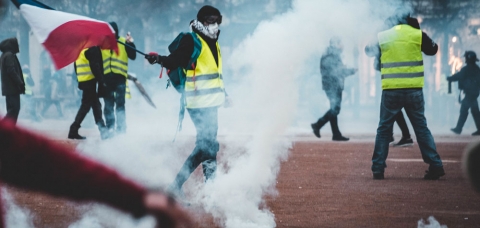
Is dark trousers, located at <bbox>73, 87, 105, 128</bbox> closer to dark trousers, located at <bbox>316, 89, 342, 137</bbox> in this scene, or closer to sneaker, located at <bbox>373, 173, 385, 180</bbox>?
dark trousers, located at <bbox>316, 89, 342, 137</bbox>

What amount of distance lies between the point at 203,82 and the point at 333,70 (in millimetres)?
5731

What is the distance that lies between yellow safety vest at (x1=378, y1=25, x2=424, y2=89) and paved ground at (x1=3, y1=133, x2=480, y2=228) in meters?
1.10

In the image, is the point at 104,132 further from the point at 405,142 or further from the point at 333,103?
the point at 405,142

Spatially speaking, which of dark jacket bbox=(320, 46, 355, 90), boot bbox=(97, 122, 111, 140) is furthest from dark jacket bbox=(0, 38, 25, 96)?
dark jacket bbox=(320, 46, 355, 90)

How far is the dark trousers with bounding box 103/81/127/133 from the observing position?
406 inches

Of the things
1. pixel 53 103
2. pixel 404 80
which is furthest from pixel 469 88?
pixel 53 103

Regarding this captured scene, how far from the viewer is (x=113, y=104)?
1033 cm

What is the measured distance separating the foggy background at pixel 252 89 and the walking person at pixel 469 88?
1030mm

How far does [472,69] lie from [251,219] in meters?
11.0

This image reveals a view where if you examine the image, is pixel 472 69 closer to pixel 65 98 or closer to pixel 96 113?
pixel 96 113

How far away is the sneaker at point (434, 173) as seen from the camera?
7.13 meters

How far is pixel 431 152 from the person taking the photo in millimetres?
7117

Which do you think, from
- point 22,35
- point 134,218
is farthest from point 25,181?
point 22,35

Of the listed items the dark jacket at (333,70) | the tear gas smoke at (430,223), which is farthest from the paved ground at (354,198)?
the dark jacket at (333,70)
